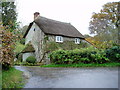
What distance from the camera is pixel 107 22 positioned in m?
23.1

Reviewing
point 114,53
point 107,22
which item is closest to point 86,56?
point 114,53

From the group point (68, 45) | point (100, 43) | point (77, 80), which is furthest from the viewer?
point (100, 43)

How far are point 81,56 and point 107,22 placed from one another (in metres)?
13.0

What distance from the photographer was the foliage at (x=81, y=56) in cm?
1215

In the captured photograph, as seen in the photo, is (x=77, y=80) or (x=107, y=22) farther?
(x=107, y=22)

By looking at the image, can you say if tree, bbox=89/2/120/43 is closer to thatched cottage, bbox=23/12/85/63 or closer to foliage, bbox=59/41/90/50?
thatched cottage, bbox=23/12/85/63

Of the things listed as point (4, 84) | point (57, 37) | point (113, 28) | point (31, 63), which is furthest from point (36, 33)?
point (4, 84)

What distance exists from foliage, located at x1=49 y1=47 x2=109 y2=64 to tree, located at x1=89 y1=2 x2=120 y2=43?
8082mm

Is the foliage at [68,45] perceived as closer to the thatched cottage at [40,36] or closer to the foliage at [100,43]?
the thatched cottage at [40,36]

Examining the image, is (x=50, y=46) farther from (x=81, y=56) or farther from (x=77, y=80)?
(x=77, y=80)

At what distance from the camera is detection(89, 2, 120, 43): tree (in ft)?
66.8

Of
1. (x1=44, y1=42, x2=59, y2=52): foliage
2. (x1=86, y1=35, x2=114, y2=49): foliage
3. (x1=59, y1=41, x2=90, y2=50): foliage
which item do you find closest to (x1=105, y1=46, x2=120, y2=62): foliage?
(x1=86, y1=35, x2=114, y2=49): foliage

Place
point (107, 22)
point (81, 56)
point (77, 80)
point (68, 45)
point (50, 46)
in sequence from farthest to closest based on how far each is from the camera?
point (107, 22)
point (68, 45)
point (50, 46)
point (81, 56)
point (77, 80)

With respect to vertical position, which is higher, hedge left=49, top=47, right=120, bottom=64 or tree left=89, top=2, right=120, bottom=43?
tree left=89, top=2, right=120, bottom=43
